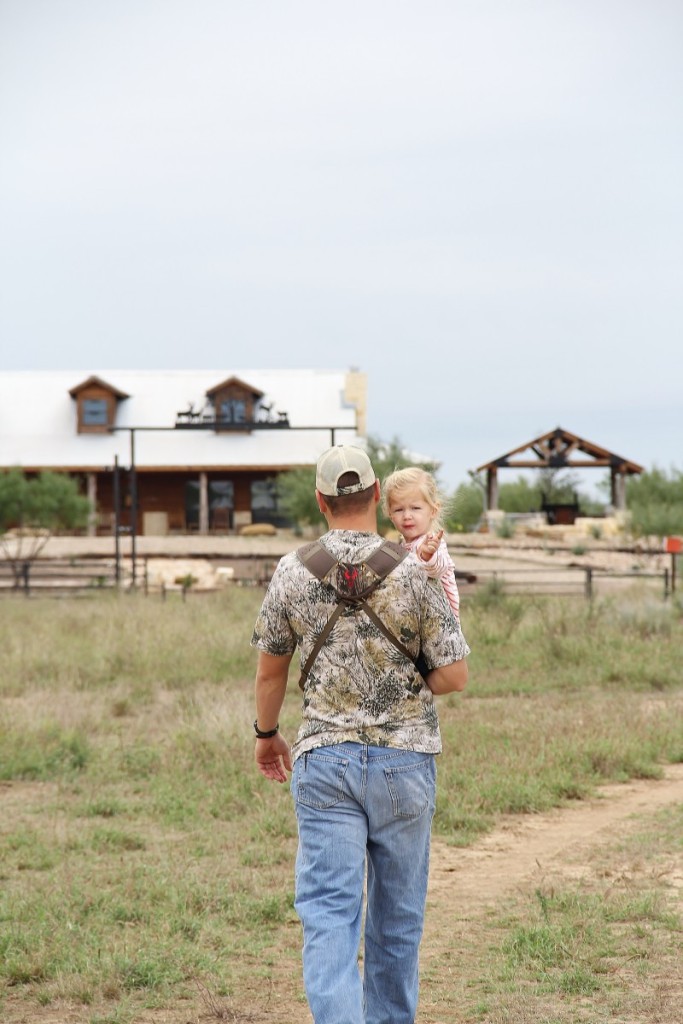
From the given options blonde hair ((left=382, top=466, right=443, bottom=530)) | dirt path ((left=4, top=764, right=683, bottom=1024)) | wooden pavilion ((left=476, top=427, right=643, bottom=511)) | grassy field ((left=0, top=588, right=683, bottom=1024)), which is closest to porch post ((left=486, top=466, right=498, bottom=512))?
wooden pavilion ((left=476, top=427, right=643, bottom=511))

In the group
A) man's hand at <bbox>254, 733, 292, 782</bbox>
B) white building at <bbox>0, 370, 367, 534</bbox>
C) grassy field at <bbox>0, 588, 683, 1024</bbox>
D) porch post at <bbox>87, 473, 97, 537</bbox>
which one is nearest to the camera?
man's hand at <bbox>254, 733, 292, 782</bbox>

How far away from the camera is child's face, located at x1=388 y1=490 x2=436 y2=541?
419 centimetres

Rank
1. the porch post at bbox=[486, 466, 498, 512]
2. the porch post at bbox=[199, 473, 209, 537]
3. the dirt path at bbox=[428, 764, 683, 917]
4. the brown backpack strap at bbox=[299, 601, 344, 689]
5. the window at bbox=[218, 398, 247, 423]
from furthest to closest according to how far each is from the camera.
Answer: the porch post at bbox=[486, 466, 498, 512] → the window at bbox=[218, 398, 247, 423] → the porch post at bbox=[199, 473, 209, 537] → the dirt path at bbox=[428, 764, 683, 917] → the brown backpack strap at bbox=[299, 601, 344, 689]

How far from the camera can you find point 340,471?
144 inches

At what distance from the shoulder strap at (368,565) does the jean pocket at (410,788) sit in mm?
Answer: 312

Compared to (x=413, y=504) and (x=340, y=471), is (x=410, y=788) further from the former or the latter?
(x=413, y=504)

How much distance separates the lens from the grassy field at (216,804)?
206 inches

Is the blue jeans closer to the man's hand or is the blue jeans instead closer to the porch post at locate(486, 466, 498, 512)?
the man's hand

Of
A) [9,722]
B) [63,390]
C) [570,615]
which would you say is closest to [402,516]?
[9,722]

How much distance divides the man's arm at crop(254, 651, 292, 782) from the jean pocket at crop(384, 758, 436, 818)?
411mm


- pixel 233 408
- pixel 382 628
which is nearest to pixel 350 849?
pixel 382 628

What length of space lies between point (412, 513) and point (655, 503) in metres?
45.9

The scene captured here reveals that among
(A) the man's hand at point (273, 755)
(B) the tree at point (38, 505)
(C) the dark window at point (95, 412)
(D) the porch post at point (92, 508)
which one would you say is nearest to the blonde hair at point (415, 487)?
(A) the man's hand at point (273, 755)

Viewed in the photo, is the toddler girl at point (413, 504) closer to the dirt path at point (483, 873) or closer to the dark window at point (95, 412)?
the dirt path at point (483, 873)
